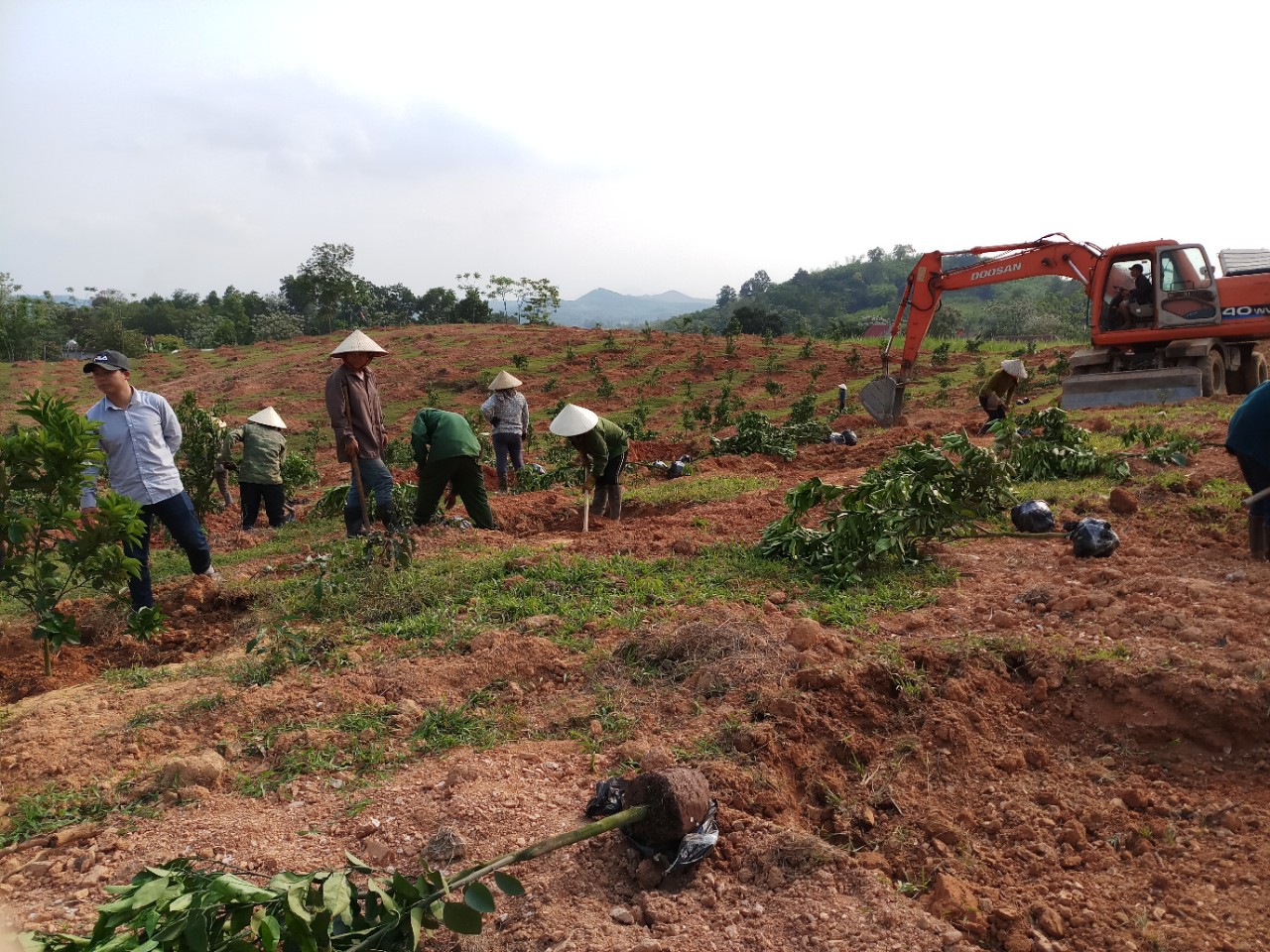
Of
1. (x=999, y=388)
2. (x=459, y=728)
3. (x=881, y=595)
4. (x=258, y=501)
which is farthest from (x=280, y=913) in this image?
(x=999, y=388)

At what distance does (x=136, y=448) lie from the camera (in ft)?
17.0

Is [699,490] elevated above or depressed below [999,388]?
below

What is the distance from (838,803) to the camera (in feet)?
9.93

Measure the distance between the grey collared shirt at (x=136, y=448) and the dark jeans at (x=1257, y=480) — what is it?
658 centimetres

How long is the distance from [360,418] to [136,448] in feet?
5.86

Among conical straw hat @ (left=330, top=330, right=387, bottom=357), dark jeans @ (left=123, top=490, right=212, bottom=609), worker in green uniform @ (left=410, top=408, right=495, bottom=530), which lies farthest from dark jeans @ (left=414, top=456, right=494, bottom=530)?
dark jeans @ (left=123, top=490, right=212, bottom=609)

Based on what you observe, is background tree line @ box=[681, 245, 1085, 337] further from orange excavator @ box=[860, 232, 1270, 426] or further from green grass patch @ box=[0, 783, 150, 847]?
green grass patch @ box=[0, 783, 150, 847]

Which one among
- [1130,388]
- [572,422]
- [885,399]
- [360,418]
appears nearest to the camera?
[360,418]

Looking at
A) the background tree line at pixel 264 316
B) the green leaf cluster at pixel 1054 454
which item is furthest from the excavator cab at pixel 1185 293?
the background tree line at pixel 264 316

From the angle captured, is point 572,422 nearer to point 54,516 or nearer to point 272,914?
point 54,516

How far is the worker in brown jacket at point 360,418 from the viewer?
21.7 feet

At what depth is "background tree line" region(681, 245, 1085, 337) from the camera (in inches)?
1464

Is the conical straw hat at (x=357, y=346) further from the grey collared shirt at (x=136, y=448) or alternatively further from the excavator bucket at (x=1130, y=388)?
the excavator bucket at (x=1130, y=388)

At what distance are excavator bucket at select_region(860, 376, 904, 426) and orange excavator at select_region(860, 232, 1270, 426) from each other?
0.03 metres
